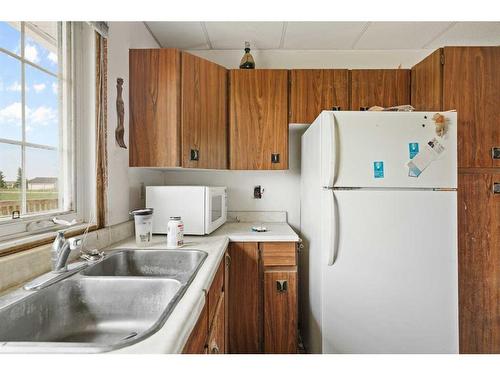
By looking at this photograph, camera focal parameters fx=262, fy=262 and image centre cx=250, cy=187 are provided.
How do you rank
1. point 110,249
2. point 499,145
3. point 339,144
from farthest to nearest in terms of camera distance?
point 499,145 → point 339,144 → point 110,249

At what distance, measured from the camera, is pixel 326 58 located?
7.73ft

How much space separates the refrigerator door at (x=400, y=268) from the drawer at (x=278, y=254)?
0.32 meters

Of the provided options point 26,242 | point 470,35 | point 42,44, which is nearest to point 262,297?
point 26,242

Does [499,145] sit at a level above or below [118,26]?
below

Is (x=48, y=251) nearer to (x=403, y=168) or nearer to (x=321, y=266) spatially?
(x=321, y=266)

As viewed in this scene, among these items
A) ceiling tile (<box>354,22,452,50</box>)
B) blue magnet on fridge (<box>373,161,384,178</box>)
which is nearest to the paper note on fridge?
blue magnet on fridge (<box>373,161,384,178</box>)

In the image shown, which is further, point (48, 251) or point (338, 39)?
point (338, 39)

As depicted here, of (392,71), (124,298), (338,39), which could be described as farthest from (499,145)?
(124,298)

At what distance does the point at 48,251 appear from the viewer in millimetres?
995

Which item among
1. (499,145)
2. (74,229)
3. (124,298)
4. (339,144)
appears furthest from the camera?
(499,145)

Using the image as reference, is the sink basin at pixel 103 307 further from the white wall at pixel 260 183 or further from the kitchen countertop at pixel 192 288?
the white wall at pixel 260 183

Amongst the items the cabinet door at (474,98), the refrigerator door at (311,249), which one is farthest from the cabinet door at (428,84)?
the refrigerator door at (311,249)

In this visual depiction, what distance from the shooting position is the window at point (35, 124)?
0.97 m

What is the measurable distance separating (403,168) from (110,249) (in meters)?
1.58
